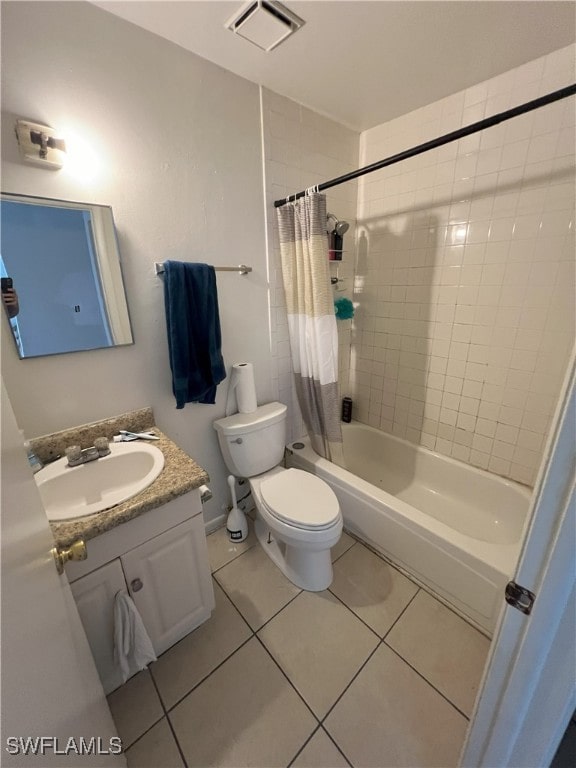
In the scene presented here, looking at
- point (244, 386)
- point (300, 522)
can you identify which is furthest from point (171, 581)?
point (244, 386)

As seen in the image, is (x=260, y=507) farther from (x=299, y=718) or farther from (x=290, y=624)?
(x=299, y=718)

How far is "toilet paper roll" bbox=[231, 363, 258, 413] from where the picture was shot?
1663 millimetres

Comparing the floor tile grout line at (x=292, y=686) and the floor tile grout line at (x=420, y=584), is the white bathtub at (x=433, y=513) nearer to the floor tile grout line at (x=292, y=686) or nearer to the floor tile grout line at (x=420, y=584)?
the floor tile grout line at (x=420, y=584)

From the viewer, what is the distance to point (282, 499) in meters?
1.46

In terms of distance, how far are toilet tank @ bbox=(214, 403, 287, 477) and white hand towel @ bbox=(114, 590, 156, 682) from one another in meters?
0.73

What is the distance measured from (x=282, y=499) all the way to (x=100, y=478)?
0.78 metres

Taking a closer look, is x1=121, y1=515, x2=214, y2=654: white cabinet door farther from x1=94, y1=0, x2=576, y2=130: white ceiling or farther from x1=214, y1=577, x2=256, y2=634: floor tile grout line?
x1=94, y1=0, x2=576, y2=130: white ceiling

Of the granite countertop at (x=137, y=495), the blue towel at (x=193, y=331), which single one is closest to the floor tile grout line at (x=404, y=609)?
the granite countertop at (x=137, y=495)

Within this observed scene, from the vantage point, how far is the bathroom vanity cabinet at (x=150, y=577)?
3.11 feet

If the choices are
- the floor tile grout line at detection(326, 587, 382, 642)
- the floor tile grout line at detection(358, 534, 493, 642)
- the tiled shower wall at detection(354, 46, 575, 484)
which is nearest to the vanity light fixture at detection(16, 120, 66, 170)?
the tiled shower wall at detection(354, 46, 575, 484)

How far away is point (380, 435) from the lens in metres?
2.29

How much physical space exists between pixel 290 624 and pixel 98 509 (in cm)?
100

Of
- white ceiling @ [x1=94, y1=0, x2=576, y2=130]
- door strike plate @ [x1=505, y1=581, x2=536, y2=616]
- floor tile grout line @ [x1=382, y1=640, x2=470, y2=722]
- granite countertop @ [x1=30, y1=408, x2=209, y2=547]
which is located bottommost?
floor tile grout line @ [x1=382, y1=640, x2=470, y2=722]

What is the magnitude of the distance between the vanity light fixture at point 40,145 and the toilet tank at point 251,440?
1226mm
